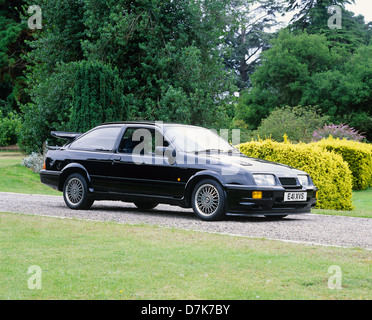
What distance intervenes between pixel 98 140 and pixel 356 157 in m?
13.2

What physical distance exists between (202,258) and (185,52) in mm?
17456

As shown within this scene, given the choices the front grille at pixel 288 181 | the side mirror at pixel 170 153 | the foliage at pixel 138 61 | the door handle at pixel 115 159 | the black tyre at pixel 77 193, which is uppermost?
the foliage at pixel 138 61

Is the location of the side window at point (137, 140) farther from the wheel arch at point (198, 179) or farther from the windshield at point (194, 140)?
the wheel arch at point (198, 179)

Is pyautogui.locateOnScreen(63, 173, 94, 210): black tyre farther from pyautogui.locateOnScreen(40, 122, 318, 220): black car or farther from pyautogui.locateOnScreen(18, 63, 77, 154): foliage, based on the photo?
pyautogui.locateOnScreen(18, 63, 77, 154): foliage

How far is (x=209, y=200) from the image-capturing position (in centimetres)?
1019

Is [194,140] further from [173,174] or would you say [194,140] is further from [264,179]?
[264,179]

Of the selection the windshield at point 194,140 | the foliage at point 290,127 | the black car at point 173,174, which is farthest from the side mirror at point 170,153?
the foliage at point 290,127

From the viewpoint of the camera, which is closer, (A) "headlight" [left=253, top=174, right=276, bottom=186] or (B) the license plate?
(A) "headlight" [left=253, top=174, right=276, bottom=186]

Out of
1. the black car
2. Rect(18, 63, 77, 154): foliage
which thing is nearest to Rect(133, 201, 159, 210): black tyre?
the black car

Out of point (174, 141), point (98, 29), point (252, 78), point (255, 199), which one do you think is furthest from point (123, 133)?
point (252, 78)

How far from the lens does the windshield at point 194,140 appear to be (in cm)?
1092

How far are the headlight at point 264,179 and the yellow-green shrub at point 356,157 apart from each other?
11771 millimetres

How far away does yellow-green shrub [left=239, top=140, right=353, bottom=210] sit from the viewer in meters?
13.7

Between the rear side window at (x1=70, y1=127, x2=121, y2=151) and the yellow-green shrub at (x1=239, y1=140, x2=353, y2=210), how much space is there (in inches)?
168
